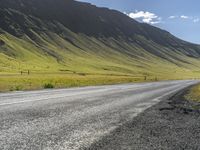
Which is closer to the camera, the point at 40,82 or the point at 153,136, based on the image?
the point at 153,136

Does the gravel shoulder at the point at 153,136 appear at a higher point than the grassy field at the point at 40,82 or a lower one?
higher

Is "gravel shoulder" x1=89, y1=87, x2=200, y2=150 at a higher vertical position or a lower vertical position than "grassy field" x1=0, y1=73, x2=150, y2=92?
higher

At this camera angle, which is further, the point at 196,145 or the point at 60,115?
the point at 60,115

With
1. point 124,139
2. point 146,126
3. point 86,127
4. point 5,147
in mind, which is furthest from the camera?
point 146,126

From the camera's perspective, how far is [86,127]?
11.2 m

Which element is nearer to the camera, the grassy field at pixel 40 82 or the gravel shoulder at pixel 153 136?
the gravel shoulder at pixel 153 136

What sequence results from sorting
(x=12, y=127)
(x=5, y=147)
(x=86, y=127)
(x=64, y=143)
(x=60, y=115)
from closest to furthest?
(x=5, y=147), (x=64, y=143), (x=12, y=127), (x=86, y=127), (x=60, y=115)

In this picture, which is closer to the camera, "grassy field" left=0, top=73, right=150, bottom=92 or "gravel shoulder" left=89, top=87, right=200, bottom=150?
"gravel shoulder" left=89, top=87, right=200, bottom=150

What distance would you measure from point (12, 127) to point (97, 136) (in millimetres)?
2255

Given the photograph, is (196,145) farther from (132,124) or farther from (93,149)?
(132,124)

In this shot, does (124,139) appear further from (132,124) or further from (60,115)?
(60,115)

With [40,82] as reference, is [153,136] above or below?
above

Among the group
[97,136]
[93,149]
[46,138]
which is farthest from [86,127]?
[93,149]

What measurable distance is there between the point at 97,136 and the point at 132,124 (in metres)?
2.97
